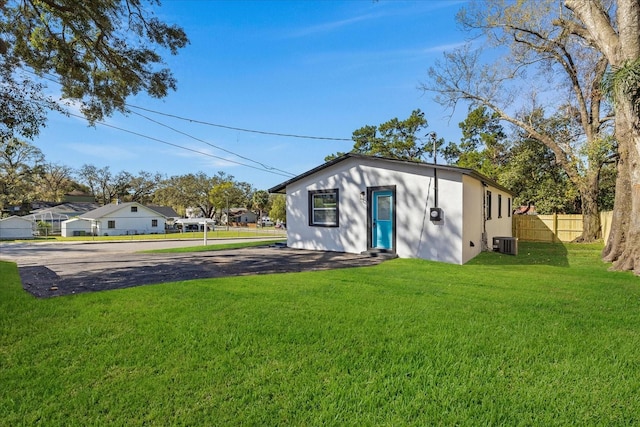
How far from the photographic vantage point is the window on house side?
11.3 meters

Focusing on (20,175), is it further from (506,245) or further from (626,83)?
(626,83)

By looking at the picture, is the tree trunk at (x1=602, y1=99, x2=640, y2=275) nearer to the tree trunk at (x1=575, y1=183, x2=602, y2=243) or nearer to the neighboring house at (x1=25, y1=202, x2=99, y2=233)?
the tree trunk at (x1=575, y1=183, x2=602, y2=243)

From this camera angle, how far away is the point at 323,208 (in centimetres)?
1160

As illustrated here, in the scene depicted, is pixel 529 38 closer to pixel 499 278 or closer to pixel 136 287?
pixel 499 278

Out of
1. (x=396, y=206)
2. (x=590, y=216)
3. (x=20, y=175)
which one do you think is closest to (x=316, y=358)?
(x=396, y=206)

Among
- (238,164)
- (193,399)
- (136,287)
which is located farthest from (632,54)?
(238,164)

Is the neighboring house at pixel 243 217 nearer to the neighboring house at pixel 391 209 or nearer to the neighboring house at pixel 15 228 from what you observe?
the neighboring house at pixel 15 228

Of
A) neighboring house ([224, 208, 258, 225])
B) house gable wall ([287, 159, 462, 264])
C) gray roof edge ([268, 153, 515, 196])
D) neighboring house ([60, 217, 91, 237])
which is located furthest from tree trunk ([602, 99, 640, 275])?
neighboring house ([224, 208, 258, 225])

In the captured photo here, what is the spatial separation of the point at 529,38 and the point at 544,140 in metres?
5.25

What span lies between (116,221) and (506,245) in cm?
4085

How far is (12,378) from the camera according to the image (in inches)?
102

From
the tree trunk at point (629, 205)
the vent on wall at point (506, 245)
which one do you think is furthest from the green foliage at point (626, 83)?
the vent on wall at point (506, 245)

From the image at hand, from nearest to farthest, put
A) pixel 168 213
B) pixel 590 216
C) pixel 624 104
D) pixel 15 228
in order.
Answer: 1. pixel 624 104
2. pixel 590 216
3. pixel 15 228
4. pixel 168 213

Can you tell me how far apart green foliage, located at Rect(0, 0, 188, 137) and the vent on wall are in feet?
39.5
